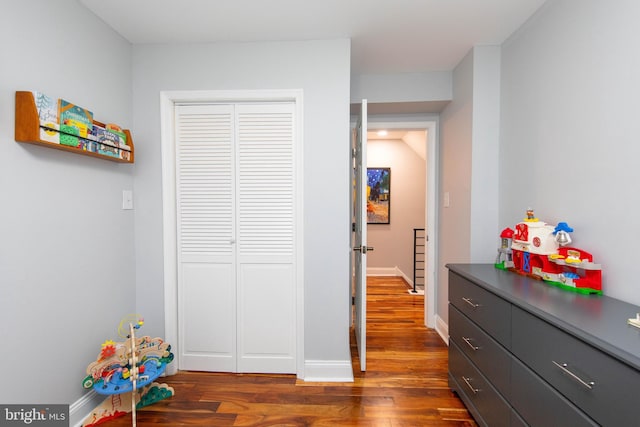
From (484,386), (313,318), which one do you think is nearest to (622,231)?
(484,386)

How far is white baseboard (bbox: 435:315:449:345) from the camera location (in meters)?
2.80

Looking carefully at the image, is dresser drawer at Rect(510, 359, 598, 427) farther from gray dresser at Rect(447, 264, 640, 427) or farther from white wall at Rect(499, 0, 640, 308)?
white wall at Rect(499, 0, 640, 308)

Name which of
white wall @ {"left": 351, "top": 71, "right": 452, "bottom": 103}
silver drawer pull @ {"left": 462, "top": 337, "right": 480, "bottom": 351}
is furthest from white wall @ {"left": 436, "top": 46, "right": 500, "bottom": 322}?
silver drawer pull @ {"left": 462, "top": 337, "right": 480, "bottom": 351}

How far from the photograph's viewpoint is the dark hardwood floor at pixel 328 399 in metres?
1.79

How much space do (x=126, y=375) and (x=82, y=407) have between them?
39cm

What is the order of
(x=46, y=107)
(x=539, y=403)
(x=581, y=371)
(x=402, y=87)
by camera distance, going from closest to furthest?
(x=581, y=371) → (x=539, y=403) → (x=46, y=107) → (x=402, y=87)

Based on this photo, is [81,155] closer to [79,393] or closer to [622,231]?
[79,393]

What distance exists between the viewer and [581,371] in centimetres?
100

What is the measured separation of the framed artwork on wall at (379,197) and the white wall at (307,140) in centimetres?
325

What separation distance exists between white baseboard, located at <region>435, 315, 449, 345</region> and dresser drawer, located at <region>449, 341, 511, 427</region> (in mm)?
812

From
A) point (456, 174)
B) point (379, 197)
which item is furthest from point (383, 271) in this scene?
point (456, 174)

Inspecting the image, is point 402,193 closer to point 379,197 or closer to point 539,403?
point 379,197

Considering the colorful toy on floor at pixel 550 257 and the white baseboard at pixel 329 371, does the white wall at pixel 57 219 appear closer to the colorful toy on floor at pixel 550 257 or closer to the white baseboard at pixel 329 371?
the white baseboard at pixel 329 371

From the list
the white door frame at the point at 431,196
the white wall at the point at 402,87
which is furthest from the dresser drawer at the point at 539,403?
the white wall at the point at 402,87
